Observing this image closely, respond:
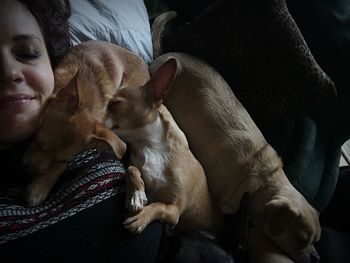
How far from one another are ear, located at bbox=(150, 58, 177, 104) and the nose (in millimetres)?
431

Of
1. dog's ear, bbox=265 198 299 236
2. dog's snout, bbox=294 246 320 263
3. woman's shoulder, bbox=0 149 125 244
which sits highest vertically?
woman's shoulder, bbox=0 149 125 244

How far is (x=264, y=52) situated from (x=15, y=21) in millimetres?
990

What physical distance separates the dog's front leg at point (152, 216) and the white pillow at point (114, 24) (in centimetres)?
77

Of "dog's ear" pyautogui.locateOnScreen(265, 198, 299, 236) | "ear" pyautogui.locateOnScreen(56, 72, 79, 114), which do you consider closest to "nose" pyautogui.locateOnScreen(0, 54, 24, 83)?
"ear" pyautogui.locateOnScreen(56, 72, 79, 114)

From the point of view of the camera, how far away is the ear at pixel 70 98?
128 centimetres

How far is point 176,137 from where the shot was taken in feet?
5.18

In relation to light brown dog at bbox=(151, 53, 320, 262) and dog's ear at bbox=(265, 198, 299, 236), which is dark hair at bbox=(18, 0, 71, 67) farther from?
dog's ear at bbox=(265, 198, 299, 236)

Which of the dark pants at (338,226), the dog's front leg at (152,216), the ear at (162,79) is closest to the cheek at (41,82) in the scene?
the ear at (162,79)

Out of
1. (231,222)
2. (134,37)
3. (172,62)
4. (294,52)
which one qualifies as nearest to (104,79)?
(172,62)

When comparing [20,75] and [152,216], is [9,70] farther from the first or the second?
[152,216]

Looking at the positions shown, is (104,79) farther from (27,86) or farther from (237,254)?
(237,254)

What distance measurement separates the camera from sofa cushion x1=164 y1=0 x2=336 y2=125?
178cm

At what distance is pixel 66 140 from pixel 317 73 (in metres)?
1.05

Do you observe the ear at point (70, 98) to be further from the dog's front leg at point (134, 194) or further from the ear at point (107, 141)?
the dog's front leg at point (134, 194)
